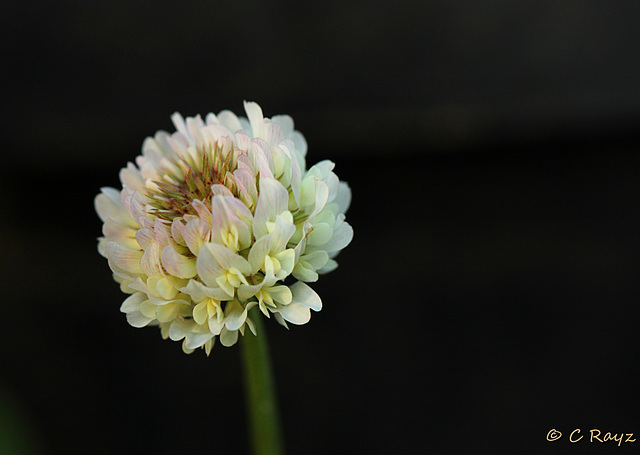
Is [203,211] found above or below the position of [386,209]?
below

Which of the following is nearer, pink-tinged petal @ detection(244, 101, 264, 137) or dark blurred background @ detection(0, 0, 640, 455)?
pink-tinged petal @ detection(244, 101, 264, 137)

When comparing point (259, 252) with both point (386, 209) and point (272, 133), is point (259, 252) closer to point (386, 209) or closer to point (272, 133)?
point (272, 133)

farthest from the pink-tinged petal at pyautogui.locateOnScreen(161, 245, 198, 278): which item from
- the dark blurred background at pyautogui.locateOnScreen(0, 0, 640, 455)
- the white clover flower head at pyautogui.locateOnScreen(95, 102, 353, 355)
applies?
the dark blurred background at pyautogui.locateOnScreen(0, 0, 640, 455)

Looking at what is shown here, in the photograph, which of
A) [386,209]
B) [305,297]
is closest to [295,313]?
[305,297]

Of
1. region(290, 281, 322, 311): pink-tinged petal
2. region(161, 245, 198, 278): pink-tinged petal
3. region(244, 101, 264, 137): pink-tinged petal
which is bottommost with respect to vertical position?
region(290, 281, 322, 311): pink-tinged petal

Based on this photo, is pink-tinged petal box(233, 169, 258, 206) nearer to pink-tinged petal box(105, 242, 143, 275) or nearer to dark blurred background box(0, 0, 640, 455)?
pink-tinged petal box(105, 242, 143, 275)
